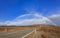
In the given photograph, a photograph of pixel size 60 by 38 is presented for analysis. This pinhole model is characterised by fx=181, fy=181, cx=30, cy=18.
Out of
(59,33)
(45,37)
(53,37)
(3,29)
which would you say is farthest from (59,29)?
(3,29)

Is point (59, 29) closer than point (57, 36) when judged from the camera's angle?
No

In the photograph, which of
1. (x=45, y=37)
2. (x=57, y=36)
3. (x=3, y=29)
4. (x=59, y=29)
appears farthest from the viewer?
(x=3, y=29)

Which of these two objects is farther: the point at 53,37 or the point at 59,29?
the point at 59,29

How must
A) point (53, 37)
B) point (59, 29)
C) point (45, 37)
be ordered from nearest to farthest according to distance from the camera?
point (45, 37) → point (53, 37) → point (59, 29)

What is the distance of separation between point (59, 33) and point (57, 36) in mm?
615

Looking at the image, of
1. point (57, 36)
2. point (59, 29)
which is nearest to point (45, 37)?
point (57, 36)

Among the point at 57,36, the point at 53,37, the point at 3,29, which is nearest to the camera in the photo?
the point at 53,37

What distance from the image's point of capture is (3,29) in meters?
37.8

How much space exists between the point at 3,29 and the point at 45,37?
21.3m

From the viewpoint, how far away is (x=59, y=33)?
21297 millimetres

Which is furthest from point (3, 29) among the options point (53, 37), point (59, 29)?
point (53, 37)

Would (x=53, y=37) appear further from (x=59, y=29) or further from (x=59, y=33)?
(x=59, y=29)

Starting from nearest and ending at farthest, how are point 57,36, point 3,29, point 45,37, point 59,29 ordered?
point 45,37 < point 57,36 < point 59,29 < point 3,29

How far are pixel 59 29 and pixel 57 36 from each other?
2.33 m
